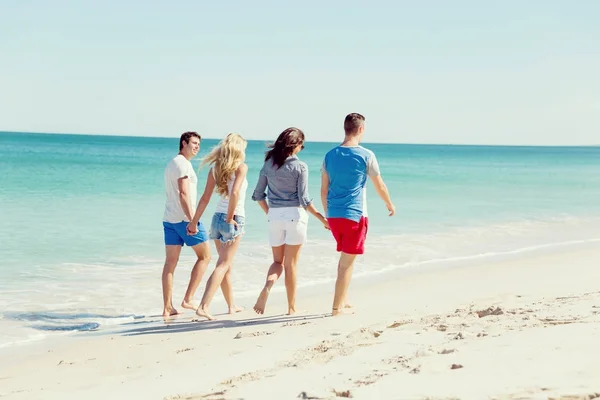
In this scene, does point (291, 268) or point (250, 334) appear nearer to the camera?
point (250, 334)

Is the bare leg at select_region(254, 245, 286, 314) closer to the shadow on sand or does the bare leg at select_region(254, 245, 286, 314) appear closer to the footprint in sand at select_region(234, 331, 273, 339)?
the shadow on sand

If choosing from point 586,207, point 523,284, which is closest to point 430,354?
point 523,284

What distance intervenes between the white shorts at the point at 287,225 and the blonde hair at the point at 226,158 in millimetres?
506

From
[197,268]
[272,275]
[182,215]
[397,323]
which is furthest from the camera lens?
[197,268]

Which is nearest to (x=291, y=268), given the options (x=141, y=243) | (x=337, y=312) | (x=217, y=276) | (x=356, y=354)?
(x=337, y=312)

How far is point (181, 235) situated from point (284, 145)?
1460 mm

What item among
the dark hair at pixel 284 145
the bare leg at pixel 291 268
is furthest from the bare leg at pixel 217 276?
the dark hair at pixel 284 145

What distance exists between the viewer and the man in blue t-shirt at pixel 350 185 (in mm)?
6160

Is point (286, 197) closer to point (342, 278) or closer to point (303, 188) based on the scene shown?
point (303, 188)

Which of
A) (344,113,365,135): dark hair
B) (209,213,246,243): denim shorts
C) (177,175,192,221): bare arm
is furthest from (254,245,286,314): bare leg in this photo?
(344,113,365,135): dark hair

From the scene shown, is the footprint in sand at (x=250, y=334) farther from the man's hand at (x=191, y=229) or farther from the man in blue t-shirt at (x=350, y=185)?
the man's hand at (x=191, y=229)

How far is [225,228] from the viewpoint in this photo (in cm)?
653

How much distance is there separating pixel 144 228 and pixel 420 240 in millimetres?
5112

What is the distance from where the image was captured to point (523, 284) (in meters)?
8.08
